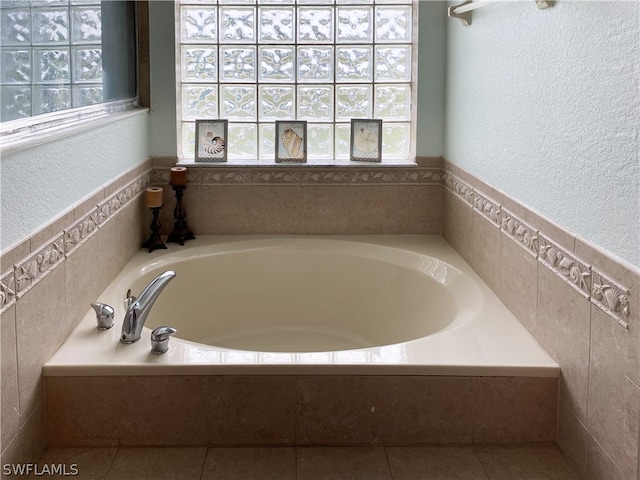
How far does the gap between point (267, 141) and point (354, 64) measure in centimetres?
57

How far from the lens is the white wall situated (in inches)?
67.3

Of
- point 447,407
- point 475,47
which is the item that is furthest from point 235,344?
point 475,47

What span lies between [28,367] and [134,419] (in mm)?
346

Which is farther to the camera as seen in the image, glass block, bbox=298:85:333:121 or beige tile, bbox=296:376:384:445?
glass block, bbox=298:85:333:121

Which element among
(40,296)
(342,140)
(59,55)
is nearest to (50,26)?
(59,55)

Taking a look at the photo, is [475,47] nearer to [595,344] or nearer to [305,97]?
[305,97]

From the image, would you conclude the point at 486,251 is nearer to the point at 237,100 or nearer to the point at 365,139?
the point at 365,139

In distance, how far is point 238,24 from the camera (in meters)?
3.58

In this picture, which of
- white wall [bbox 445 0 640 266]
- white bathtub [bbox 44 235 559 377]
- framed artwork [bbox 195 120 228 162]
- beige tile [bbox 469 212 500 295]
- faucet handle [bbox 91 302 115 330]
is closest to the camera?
white wall [bbox 445 0 640 266]

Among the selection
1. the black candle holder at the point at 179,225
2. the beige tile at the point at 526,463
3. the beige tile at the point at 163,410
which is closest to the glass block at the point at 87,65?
the black candle holder at the point at 179,225

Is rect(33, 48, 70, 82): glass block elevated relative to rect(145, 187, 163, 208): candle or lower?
elevated

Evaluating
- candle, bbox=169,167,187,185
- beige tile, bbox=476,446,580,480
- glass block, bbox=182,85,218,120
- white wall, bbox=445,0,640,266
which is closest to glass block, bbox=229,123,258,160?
glass block, bbox=182,85,218,120

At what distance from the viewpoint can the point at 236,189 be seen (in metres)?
3.51

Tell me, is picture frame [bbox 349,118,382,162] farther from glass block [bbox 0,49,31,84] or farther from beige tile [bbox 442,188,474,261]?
glass block [bbox 0,49,31,84]
